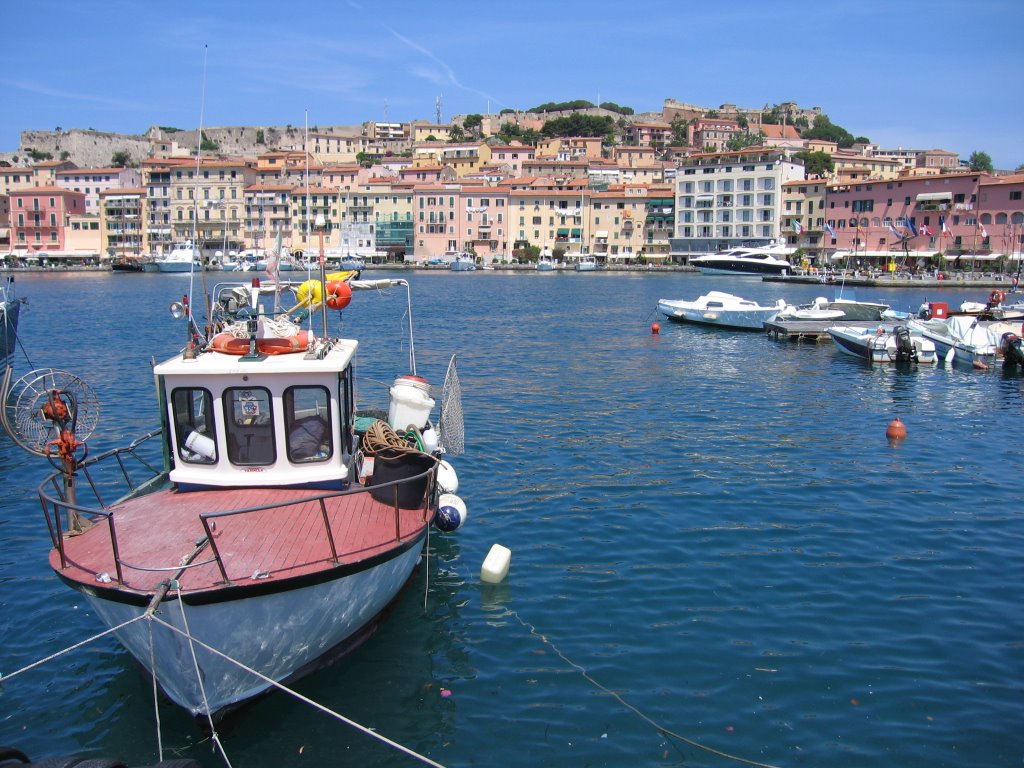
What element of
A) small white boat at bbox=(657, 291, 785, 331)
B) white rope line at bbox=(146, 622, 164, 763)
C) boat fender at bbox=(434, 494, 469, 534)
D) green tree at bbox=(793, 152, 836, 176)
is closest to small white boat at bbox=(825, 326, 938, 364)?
small white boat at bbox=(657, 291, 785, 331)

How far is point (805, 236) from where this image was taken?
386 ft

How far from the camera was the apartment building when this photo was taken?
119688mm

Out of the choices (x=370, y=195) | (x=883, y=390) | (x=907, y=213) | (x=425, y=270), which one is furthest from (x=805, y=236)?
(x=883, y=390)

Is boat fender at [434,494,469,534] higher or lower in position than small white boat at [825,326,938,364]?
lower

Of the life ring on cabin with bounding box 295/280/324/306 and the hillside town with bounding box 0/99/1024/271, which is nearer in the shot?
the life ring on cabin with bounding box 295/280/324/306

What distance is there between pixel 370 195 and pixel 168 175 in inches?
1221

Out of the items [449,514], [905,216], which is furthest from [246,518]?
[905,216]

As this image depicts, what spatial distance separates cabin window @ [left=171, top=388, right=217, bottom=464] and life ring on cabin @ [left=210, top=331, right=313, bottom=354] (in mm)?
735

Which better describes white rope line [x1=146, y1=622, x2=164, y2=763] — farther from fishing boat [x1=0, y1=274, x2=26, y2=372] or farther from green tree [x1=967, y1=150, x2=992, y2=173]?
green tree [x1=967, y1=150, x2=992, y2=173]

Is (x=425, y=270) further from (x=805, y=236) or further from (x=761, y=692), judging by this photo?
(x=761, y=692)

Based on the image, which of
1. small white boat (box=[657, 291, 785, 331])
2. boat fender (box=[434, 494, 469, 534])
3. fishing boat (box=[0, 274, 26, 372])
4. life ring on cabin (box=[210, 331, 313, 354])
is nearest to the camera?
life ring on cabin (box=[210, 331, 313, 354])

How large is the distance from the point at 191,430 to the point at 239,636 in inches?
132

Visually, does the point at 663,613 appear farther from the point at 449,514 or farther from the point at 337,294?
the point at 337,294

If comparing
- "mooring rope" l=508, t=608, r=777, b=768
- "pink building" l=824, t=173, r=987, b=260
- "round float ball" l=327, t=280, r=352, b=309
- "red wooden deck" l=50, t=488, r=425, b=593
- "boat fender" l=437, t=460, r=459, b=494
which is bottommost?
"mooring rope" l=508, t=608, r=777, b=768
